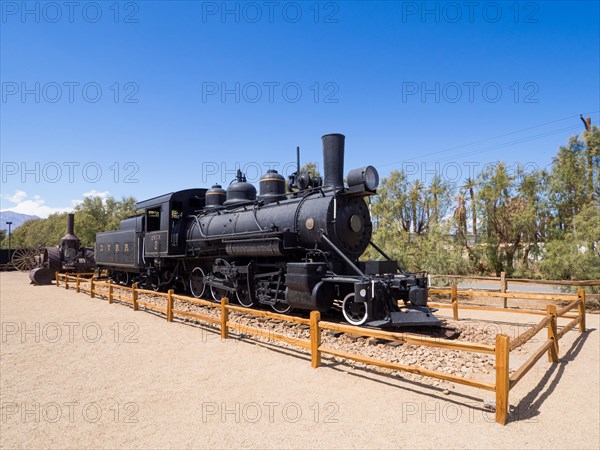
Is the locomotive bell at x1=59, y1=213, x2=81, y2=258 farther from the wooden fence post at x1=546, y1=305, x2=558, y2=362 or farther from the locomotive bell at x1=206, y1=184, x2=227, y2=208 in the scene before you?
the wooden fence post at x1=546, y1=305, x2=558, y2=362

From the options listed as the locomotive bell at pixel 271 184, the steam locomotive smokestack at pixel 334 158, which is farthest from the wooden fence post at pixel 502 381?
the locomotive bell at pixel 271 184

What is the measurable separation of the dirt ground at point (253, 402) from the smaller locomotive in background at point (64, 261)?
52.6ft

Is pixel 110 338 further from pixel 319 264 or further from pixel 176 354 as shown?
pixel 319 264

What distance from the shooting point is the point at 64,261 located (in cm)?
2297

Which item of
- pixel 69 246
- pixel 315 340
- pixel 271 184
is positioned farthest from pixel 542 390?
pixel 69 246

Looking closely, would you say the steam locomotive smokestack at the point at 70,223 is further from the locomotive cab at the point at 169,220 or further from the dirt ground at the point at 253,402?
the dirt ground at the point at 253,402

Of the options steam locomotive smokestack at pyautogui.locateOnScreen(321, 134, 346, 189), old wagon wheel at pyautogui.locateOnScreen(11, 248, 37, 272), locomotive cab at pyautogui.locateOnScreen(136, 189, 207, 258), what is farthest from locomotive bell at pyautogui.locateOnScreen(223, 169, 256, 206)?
old wagon wheel at pyautogui.locateOnScreen(11, 248, 37, 272)

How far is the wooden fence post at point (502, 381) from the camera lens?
13.7 feet

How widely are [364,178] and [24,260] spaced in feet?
115

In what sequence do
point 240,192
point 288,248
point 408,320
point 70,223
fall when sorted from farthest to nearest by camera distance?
point 70,223
point 240,192
point 288,248
point 408,320

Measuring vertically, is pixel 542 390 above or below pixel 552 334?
below

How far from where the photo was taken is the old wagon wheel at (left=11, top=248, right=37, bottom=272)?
3294 centimetres

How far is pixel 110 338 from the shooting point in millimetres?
8281

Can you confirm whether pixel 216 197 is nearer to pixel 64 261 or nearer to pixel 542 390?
pixel 542 390
